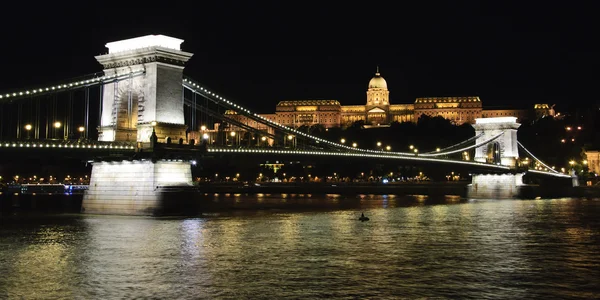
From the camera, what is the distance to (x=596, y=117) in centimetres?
13100

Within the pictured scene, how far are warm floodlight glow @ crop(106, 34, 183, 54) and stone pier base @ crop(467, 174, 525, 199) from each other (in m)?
46.4

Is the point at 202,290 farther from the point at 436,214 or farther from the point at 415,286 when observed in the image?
the point at 436,214

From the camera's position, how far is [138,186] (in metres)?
39.3

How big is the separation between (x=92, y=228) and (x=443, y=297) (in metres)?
21.1

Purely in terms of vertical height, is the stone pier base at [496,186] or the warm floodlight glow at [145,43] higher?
the warm floodlight glow at [145,43]

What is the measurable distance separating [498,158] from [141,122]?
56.1 m

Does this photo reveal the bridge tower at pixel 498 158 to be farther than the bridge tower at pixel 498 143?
No

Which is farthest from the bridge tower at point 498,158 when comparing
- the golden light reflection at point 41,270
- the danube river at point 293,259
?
the golden light reflection at point 41,270

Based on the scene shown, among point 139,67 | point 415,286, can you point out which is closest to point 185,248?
point 415,286

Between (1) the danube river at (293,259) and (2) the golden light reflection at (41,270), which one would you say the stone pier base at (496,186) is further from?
(2) the golden light reflection at (41,270)

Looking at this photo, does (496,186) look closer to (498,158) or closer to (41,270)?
(498,158)

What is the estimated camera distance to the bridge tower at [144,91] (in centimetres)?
4022

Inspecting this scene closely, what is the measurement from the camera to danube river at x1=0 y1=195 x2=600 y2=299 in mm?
18828

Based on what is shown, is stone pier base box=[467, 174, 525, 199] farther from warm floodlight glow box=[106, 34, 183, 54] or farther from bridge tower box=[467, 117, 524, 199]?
warm floodlight glow box=[106, 34, 183, 54]
